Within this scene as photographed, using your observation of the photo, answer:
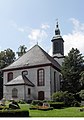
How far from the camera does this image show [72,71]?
152 feet

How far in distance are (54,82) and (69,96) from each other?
1002 centimetres

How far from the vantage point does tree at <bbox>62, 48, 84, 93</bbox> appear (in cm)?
4594

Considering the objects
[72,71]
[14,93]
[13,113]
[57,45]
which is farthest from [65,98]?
[57,45]

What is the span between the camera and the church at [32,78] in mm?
42184

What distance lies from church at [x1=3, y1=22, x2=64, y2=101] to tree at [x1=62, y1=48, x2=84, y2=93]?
1825 mm

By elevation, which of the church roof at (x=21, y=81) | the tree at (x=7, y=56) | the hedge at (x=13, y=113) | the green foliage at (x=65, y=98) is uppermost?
the tree at (x=7, y=56)

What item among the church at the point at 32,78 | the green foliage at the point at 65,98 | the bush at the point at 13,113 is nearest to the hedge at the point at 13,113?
the bush at the point at 13,113

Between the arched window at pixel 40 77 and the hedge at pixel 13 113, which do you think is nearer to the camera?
the hedge at pixel 13 113

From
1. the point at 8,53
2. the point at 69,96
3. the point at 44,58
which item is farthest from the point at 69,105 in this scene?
the point at 8,53

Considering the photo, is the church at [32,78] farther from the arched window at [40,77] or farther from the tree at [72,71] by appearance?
the tree at [72,71]

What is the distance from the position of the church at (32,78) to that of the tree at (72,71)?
1.83 metres

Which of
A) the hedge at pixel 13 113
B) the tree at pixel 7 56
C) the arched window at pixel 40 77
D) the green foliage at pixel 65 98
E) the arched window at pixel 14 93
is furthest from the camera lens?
the tree at pixel 7 56

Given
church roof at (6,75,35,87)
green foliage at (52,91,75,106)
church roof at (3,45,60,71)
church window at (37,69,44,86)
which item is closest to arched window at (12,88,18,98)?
church roof at (6,75,35,87)

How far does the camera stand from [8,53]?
68188mm
